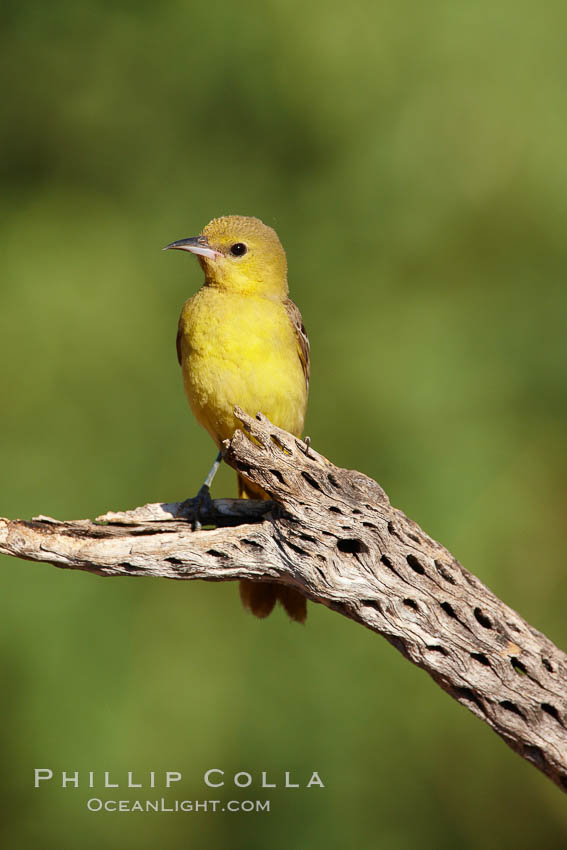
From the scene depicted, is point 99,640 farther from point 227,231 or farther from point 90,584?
point 227,231

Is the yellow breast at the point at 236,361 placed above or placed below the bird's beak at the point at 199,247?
below

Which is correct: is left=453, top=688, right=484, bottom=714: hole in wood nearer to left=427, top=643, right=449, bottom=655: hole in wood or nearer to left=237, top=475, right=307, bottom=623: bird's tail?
left=427, top=643, right=449, bottom=655: hole in wood

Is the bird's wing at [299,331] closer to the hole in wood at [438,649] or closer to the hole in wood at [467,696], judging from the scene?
the hole in wood at [438,649]

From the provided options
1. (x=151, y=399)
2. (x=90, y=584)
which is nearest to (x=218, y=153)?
(x=151, y=399)

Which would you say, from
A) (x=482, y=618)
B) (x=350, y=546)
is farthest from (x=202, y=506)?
(x=482, y=618)

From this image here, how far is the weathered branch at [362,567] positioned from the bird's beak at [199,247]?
111cm

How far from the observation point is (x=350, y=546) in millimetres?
3943

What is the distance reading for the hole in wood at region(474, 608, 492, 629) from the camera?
3855 mm

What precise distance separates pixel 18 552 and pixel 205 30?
21.3 ft

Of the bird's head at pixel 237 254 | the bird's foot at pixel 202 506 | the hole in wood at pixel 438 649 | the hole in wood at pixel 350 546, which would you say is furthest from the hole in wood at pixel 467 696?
the bird's head at pixel 237 254

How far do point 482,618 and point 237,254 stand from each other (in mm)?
2129

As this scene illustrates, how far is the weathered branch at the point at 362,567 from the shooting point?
3773 mm

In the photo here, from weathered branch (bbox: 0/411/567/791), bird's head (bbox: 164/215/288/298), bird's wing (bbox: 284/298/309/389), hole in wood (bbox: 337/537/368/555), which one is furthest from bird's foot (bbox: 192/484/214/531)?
bird's head (bbox: 164/215/288/298)

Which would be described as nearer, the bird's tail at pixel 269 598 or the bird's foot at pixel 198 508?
the bird's foot at pixel 198 508
